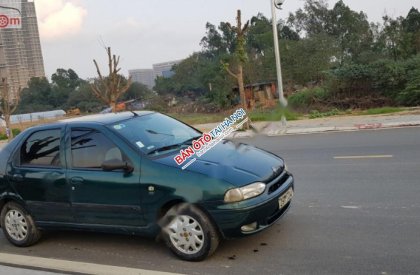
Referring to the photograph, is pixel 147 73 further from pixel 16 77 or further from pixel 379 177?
pixel 379 177

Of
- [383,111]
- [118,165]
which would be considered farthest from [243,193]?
[383,111]

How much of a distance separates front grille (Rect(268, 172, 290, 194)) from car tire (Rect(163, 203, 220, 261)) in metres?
0.68

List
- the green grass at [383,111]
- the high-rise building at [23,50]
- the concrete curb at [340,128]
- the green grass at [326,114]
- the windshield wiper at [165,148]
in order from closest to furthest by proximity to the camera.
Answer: the windshield wiper at [165,148]
the concrete curb at [340,128]
the green grass at [383,111]
the green grass at [326,114]
the high-rise building at [23,50]

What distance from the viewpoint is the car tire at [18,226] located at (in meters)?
5.38

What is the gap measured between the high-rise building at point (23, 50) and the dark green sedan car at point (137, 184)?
38325 millimetres

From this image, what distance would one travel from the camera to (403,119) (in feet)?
49.1

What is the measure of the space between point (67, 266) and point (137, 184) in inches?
43.6

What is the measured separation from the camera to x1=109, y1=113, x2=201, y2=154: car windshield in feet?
16.1

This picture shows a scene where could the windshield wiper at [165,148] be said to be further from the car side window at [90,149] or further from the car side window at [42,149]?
the car side window at [42,149]

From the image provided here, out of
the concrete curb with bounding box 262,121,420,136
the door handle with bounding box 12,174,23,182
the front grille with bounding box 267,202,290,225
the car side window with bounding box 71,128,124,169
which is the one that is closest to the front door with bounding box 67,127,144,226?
the car side window with bounding box 71,128,124,169

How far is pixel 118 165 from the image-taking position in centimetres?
464

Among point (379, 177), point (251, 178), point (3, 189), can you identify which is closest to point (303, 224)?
point (251, 178)

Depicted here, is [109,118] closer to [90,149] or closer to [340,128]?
[90,149]

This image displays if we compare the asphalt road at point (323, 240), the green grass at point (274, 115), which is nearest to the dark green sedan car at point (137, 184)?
the asphalt road at point (323, 240)
